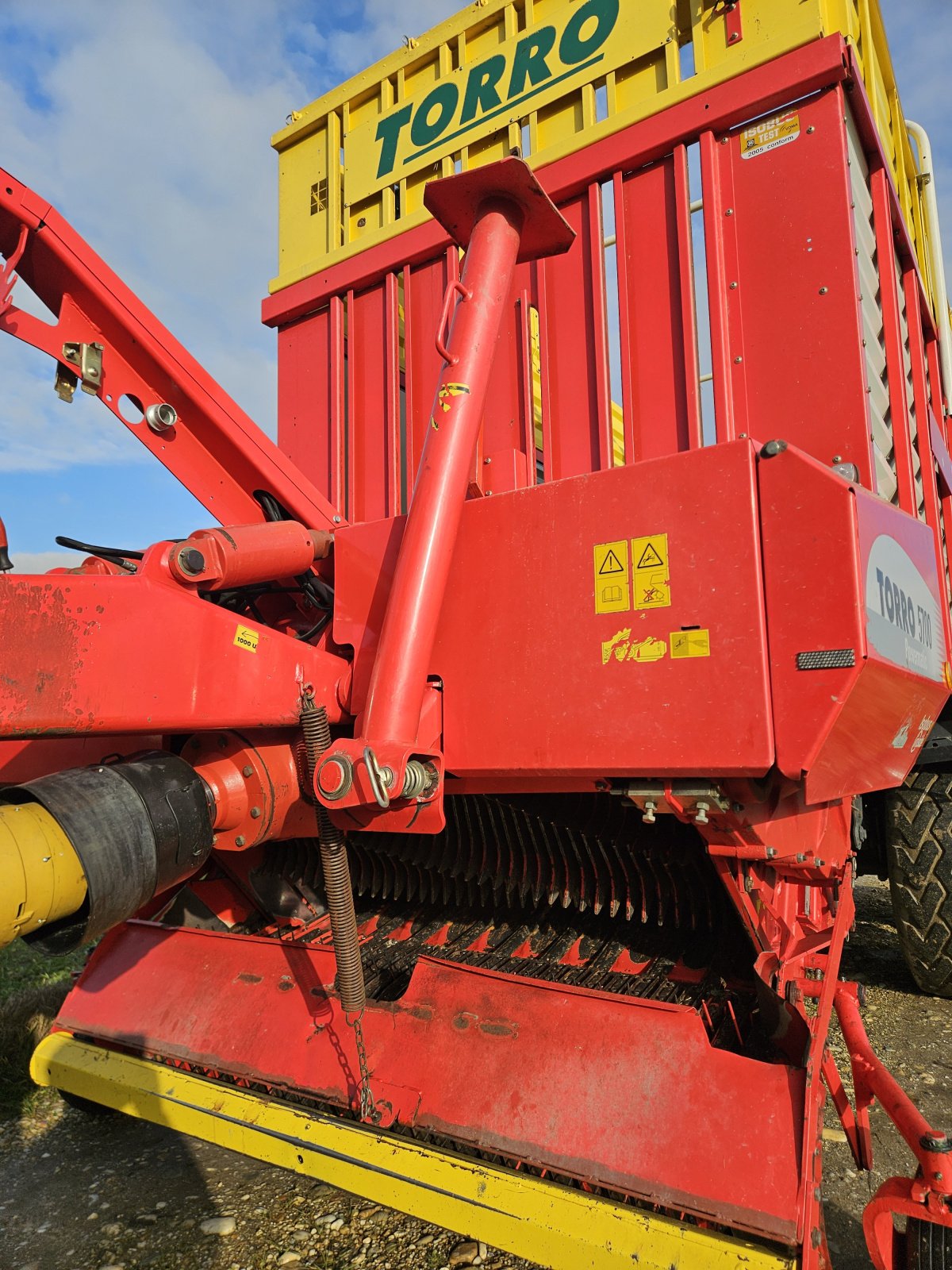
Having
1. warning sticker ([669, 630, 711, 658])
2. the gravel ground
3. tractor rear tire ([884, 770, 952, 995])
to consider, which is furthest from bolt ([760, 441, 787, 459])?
tractor rear tire ([884, 770, 952, 995])

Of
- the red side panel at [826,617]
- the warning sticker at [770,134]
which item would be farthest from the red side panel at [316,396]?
the red side panel at [826,617]

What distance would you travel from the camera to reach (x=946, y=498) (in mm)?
3812

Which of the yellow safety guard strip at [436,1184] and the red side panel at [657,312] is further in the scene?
the red side panel at [657,312]

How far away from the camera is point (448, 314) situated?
2000 mm

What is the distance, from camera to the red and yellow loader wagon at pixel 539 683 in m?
1.67

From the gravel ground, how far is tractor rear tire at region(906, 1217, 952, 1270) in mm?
588

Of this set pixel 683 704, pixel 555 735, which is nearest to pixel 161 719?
pixel 555 735

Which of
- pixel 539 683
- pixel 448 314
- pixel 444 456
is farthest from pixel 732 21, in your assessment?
pixel 539 683

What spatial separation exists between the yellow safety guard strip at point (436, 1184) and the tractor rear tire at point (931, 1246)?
0.80 ft

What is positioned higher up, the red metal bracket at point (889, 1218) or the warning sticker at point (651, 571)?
the warning sticker at point (651, 571)

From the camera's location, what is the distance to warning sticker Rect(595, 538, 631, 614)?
5.90 feet

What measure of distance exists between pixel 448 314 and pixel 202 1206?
2658 millimetres

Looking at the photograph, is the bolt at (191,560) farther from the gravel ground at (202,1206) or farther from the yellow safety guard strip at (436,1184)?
the gravel ground at (202,1206)

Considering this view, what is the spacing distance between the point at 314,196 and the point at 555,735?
2.83m
